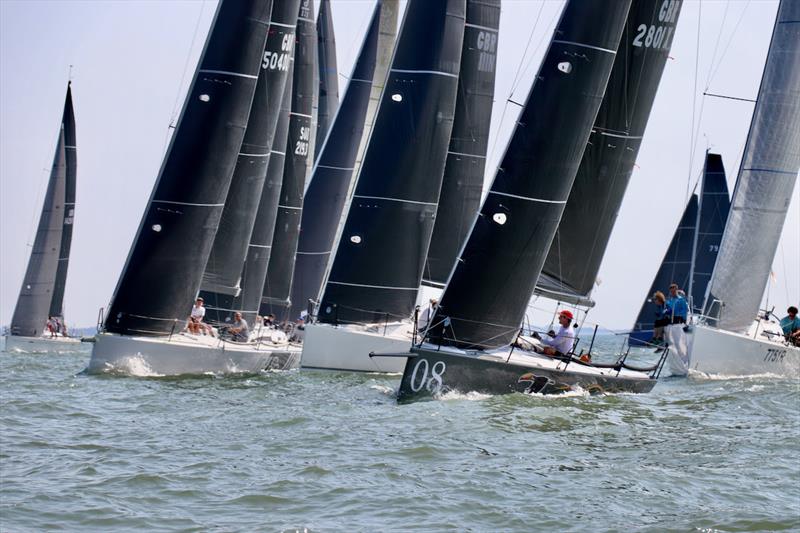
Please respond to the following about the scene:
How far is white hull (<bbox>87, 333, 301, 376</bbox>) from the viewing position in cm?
1983

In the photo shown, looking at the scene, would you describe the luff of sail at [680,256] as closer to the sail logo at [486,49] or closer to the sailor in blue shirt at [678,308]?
the sailor in blue shirt at [678,308]

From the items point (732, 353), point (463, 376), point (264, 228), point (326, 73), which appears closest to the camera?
point (463, 376)

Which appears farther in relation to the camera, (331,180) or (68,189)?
(68,189)

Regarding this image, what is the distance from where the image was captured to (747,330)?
82.0 ft

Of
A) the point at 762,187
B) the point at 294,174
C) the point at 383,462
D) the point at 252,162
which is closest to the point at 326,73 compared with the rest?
the point at 294,174

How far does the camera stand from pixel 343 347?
21.8 metres

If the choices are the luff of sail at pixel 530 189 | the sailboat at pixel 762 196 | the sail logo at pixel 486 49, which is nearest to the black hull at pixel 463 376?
the luff of sail at pixel 530 189

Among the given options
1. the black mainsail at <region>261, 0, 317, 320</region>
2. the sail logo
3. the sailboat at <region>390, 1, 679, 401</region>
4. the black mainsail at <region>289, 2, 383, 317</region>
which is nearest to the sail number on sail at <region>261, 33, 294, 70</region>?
the sail logo

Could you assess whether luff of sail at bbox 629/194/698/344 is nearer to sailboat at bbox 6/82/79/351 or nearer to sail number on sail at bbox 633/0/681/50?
sailboat at bbox 6/82/79/351

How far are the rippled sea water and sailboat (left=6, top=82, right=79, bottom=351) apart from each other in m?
22.4

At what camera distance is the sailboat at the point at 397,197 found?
74.7 feet

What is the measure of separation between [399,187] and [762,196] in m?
7.83

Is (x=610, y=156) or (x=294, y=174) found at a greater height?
(x=610, y=156)

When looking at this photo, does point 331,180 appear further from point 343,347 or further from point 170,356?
point 170,356
